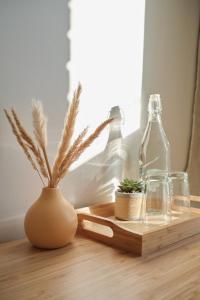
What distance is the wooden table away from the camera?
1.94ft

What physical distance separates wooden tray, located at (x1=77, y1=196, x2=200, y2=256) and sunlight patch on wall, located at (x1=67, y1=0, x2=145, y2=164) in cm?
23

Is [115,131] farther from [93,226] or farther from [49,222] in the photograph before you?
[49,222]

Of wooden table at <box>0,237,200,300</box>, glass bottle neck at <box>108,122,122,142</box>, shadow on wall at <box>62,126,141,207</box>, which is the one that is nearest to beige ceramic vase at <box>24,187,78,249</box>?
wooden table at <box>0,237,200,300</box>

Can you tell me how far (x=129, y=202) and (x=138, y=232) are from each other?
21 cm

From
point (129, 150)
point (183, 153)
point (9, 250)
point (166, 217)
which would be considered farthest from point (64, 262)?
point (183, 153)

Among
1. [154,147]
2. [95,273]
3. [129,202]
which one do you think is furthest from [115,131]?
[95,273]

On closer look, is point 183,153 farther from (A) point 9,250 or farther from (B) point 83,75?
(A) point 9,250

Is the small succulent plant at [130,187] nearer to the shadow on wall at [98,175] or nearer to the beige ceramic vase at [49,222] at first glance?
the shadow on wall at [98,175]

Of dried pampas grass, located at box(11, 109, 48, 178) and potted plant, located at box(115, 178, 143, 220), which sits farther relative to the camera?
potted plant, located at box(115, 178, 143, 220)

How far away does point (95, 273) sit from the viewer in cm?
68

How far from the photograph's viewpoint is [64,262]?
73 centimetres

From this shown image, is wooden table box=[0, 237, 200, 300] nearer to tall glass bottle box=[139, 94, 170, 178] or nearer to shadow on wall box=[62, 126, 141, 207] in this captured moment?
shadow on wall box=[62, 126, 141, 207]

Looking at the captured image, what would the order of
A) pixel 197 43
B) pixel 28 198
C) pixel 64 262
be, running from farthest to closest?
1. pixel 197 43
2. pixel 28 198
3. pixel 64 262

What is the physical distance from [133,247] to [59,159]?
29 centimetres
